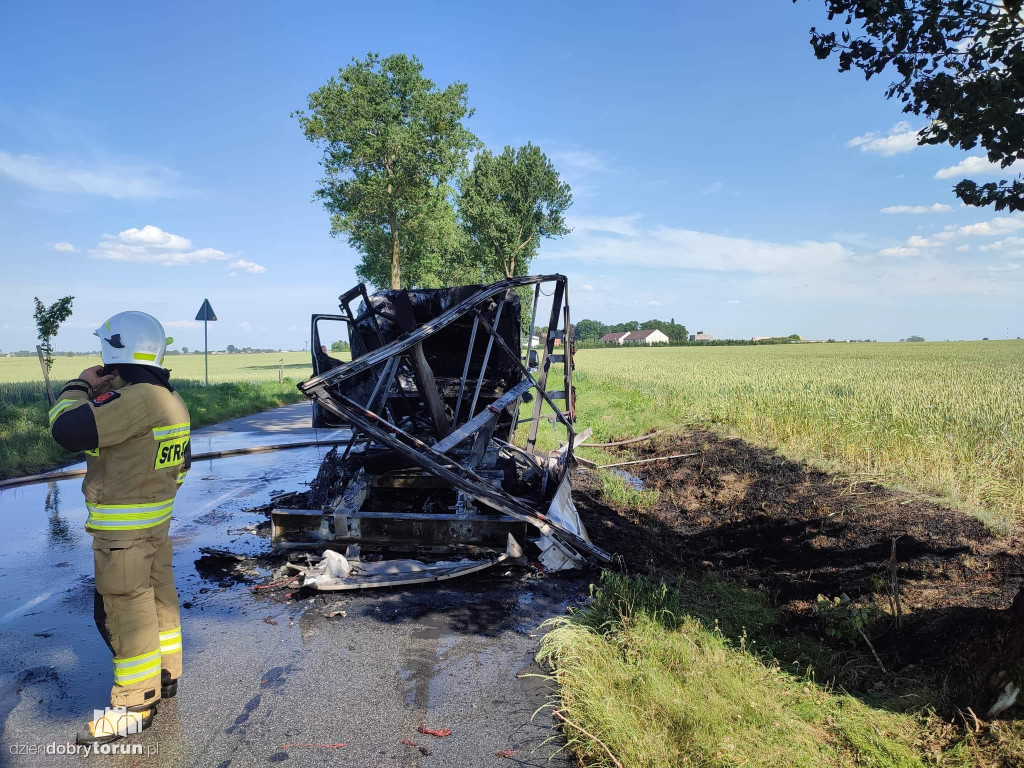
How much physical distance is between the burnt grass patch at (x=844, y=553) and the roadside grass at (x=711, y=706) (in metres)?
0.34

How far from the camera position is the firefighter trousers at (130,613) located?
2945mm

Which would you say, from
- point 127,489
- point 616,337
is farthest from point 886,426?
point 616,337

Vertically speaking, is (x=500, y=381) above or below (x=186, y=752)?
above

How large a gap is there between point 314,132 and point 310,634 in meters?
28.3

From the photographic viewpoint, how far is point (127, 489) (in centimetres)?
297

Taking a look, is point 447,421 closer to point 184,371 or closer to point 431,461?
point 431,461

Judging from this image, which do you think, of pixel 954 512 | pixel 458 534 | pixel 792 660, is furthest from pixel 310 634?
pixel 954 512

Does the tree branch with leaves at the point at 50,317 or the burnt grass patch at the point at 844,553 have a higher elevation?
the tree branch with leaves at the point at 50,317

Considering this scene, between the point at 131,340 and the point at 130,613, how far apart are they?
4.46 ft

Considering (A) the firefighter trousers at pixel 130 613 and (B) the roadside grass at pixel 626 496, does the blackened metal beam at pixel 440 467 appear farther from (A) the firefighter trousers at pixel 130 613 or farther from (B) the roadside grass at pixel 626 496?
(B) the roadside grass at pixel 626 496

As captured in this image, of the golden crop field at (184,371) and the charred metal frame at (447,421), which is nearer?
the charred metal frame at (447,421)

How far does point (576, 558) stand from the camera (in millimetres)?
5184

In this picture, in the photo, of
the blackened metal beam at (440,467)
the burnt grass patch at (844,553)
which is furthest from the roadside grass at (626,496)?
the blackened metal beam at (440,467)

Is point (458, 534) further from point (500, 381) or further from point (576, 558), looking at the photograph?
point (500, 381)
